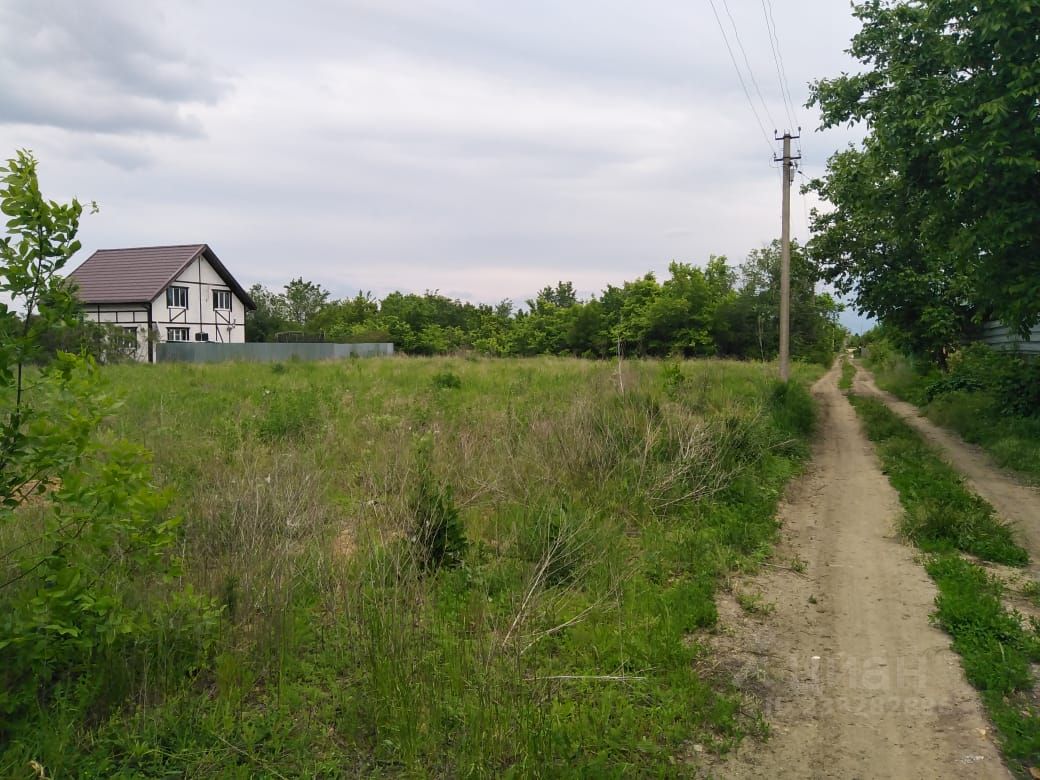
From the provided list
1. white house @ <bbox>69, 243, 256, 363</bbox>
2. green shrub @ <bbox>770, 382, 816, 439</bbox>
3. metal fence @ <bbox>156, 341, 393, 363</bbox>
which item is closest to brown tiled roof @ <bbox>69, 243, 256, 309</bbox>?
white house @ <bbox>69, 243, 256, 363</bbox>

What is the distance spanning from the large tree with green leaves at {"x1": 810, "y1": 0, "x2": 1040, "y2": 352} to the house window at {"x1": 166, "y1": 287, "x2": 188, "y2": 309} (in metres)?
38.7

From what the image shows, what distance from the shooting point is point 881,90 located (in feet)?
43.9

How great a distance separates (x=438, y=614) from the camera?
5289mm

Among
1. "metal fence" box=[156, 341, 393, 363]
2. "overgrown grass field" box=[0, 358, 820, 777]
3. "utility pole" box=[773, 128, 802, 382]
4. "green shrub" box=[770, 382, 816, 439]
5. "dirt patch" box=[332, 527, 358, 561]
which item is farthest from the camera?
"metal fence" box=[156, 341, 393, 363]

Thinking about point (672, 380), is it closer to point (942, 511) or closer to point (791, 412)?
point (791, 412)

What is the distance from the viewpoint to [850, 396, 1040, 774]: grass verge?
4.29 meters

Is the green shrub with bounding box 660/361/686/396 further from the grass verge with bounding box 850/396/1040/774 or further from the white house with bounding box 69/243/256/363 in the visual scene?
the white house with bounding box 69/243/256/363

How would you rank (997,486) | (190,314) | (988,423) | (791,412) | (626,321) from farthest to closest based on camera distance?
(626,321) → (190,314) → (791,412) → (988,423) → (997,486)

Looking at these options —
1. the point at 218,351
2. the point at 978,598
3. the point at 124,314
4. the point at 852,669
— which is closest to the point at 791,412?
the point at 978,598

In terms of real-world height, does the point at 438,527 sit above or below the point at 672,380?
below

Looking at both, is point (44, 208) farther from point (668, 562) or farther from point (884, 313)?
point (884, 313)

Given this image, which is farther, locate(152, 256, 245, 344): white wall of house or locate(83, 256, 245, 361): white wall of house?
locate(152, 256, 245, 344): white wall of house

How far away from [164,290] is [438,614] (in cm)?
4301

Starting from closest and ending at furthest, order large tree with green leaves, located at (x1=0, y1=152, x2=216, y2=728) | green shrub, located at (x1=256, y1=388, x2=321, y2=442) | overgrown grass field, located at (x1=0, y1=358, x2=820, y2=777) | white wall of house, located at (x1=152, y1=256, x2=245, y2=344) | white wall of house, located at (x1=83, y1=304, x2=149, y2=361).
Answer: large tree with green leaves, located at (x1=0, y1=152, x2=216, y2=728), overgrown grass field, located at (x1=0, y1=358, x2=820, y2=777), green shrub, located at (x1=256, y1=388, x2=321, y2=442), white wall of house, located at (x1=83, y1=304, x2=149, y2=361), white wall of house, located at (x1=152, y1=256, x2=245, y2=344)
